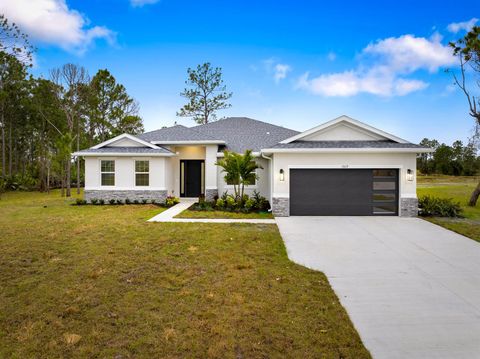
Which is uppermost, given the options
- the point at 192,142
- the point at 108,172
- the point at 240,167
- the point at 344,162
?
the point at 192,142

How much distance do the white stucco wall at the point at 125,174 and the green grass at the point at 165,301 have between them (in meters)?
6.91

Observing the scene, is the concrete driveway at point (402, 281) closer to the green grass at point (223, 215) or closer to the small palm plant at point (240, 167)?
the green grass at point (223, 215)

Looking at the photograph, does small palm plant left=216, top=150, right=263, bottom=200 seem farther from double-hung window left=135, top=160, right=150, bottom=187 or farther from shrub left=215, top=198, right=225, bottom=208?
double-hung window left=135, top=160, right=150, bottom=187

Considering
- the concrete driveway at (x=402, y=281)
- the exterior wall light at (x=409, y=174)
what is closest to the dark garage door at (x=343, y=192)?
the exterior wall light at (x=409, y=174)

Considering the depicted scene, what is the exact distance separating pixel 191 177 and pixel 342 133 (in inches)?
362

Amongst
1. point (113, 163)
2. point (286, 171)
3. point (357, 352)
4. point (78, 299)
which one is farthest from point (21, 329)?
point (113, 163)

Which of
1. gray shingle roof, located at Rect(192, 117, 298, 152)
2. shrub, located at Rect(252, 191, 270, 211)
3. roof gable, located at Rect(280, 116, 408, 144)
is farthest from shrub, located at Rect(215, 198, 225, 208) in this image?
roof gable, located at Rect(280, 116, 408, 144)

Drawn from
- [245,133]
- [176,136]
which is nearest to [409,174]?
[245,133]

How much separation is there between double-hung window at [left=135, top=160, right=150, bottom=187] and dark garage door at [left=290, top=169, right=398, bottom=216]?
8.07 metres

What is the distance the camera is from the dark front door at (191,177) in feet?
54.3

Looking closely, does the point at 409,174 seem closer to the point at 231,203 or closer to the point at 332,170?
the point at 332,170

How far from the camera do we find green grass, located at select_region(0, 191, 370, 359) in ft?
10.2

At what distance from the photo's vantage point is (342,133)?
1223 centimetres

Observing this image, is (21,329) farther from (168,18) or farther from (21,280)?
(168,18)
